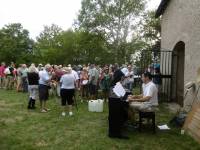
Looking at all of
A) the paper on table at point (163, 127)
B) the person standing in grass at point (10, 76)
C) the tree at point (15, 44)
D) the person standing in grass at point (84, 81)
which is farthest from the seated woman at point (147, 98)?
the tree at point (15, 44)

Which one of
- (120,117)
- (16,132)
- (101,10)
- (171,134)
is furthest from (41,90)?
(101,10)

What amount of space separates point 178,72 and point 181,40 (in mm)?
2038

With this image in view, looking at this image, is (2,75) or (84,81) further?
(2,75)

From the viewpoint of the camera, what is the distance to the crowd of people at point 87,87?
894cm

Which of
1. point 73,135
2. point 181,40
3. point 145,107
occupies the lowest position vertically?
point 73,135

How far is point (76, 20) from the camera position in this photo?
47094 mm

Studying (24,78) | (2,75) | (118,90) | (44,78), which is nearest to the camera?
(118,90)

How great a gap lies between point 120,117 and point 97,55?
135 feet

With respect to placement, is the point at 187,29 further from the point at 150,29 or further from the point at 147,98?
the point at 150,29

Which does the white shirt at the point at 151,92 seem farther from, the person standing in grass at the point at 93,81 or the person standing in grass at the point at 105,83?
the person standing in grass at the point at 105,83

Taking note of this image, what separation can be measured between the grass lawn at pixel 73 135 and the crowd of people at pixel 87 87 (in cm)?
55

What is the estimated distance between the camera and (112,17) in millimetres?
43125

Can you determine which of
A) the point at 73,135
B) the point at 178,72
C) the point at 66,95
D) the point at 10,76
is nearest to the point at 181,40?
the point at 178,72

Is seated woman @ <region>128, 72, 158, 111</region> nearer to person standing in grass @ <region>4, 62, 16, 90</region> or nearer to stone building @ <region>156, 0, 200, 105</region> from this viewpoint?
stone building @ <region>156, 0, 200, 105</region>
